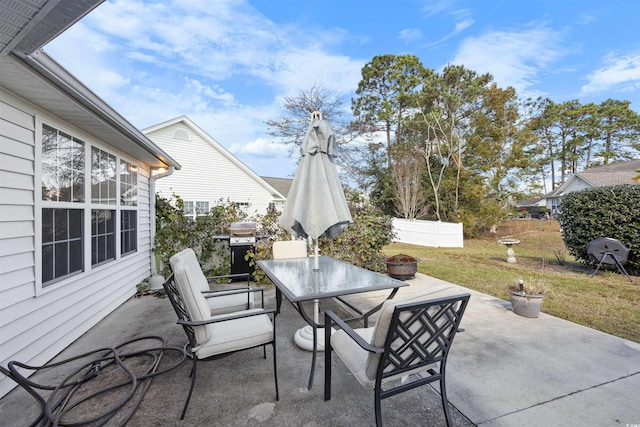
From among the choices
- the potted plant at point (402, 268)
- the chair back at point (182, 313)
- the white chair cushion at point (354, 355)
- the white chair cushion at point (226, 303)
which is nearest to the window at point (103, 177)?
the white chair cushion at point (226, 303)

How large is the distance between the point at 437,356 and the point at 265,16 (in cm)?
928

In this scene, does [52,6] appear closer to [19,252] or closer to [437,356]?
[19,252]

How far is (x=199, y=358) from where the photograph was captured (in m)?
1.95

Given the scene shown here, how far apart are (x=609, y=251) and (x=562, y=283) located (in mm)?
1343

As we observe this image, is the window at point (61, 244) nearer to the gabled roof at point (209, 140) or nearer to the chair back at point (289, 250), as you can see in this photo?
the chair back at point (289, 250)

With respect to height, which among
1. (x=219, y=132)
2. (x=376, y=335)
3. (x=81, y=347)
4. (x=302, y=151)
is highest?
(x=219, y=132)

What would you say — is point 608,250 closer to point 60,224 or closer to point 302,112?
point 60,224

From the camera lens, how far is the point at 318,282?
8.56 feet

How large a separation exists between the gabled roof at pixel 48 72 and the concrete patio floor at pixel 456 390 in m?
2.43

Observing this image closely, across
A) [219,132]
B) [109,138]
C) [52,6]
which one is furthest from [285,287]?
[219,132]

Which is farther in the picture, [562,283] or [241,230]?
[241,230]

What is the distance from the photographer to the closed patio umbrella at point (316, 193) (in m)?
2.75

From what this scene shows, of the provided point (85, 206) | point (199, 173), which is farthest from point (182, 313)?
point (199, 173)

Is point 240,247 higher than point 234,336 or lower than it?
higher
